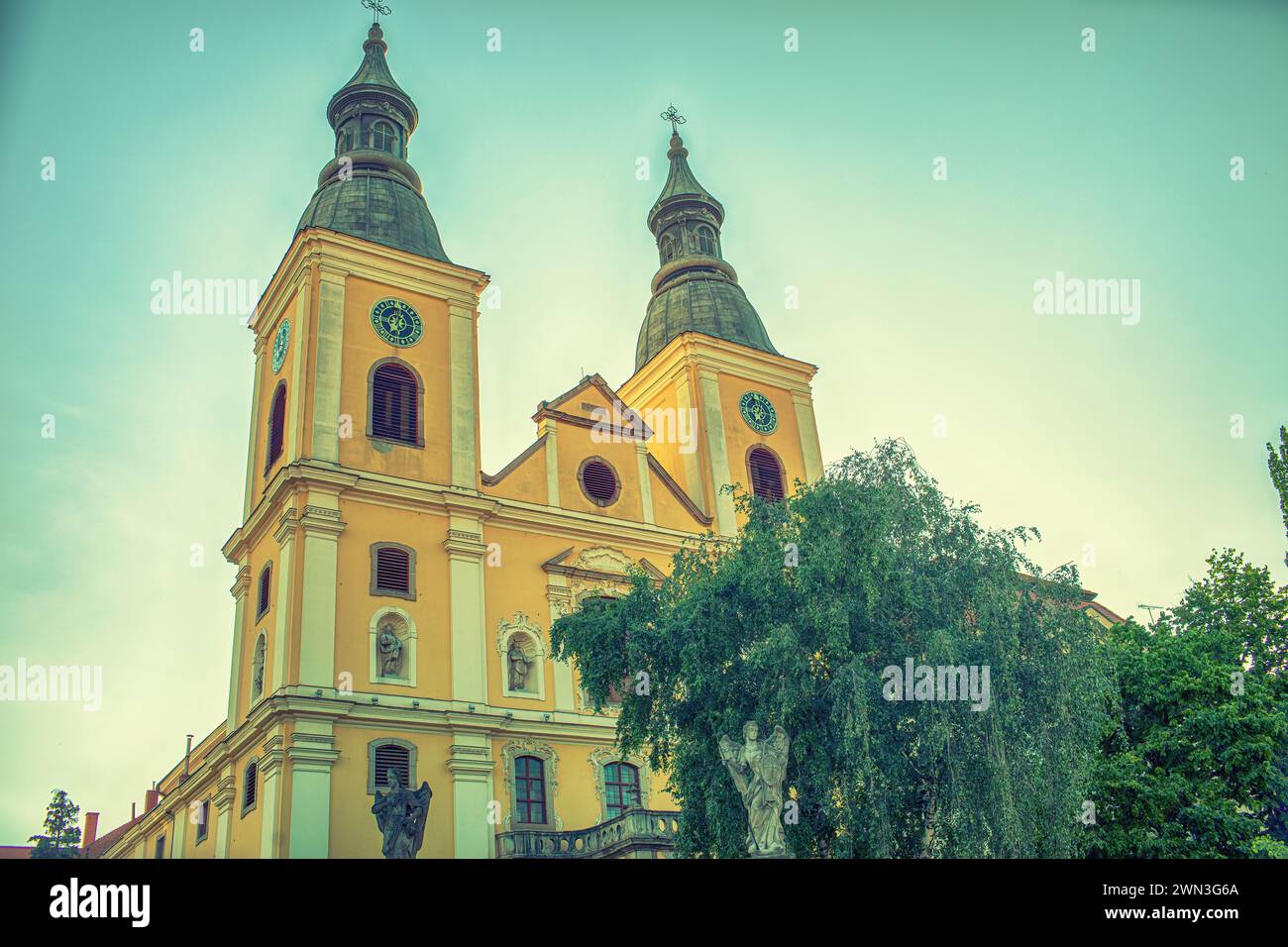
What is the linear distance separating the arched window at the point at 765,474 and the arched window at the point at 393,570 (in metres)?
12.2

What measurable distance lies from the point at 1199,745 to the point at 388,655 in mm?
17690

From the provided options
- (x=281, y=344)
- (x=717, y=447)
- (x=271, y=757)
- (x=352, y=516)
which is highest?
(x=281, y=344)

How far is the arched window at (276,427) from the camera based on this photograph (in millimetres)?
30547

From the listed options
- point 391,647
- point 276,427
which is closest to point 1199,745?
point 391,647

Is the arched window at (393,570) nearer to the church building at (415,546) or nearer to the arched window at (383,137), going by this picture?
Result: the church building at (415,546)

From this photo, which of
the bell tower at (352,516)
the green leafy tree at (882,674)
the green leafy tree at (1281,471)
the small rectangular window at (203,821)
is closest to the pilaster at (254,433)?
the bell tower at (352,516)

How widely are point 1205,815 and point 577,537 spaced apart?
16.1 m

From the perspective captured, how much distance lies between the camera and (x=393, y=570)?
27812 millimetres

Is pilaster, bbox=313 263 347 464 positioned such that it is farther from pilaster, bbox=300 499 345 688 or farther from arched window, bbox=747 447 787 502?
arched window, bbox=747 447 787 502

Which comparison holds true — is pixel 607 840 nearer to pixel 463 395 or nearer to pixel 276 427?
pixel 463 395

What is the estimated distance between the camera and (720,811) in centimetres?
1920

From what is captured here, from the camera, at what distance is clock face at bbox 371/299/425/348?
102 ft
